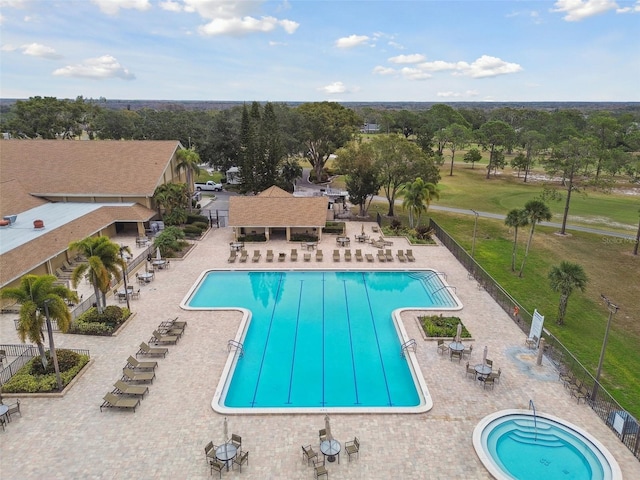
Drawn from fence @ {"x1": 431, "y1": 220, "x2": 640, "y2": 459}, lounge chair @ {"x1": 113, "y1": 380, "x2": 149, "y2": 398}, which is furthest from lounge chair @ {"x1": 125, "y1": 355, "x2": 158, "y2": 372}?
fence @ {"x1": 431, "y1": 220, "x2": 640, "y2": 459}

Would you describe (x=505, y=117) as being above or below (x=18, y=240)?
above

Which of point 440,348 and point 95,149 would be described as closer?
point 440,348

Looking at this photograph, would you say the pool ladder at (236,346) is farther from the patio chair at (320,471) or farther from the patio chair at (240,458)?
the patio chair at (320,471)

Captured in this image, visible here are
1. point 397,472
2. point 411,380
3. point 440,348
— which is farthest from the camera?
point 440,348

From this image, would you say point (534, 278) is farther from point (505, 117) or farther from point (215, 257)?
point (505, 117)

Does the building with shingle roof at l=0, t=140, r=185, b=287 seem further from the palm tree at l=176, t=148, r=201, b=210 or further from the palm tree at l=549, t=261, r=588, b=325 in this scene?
the palm tree at l=549, t=261, r=588, b=325

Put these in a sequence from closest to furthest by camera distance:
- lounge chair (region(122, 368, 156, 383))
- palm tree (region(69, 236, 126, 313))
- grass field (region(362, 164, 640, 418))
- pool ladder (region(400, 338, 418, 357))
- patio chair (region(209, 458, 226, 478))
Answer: patio chair (region(209, 458, 226, 478)) < lounge chair (region(122, 368, 156, 383)) < palm tree (region(69, 236, 126, 313)) < pool ladder (region(400, 338, 418, 357)) < grass field (region(362, 164, 640, 418))

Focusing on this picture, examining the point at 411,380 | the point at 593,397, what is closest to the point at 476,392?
the point at 411,380
